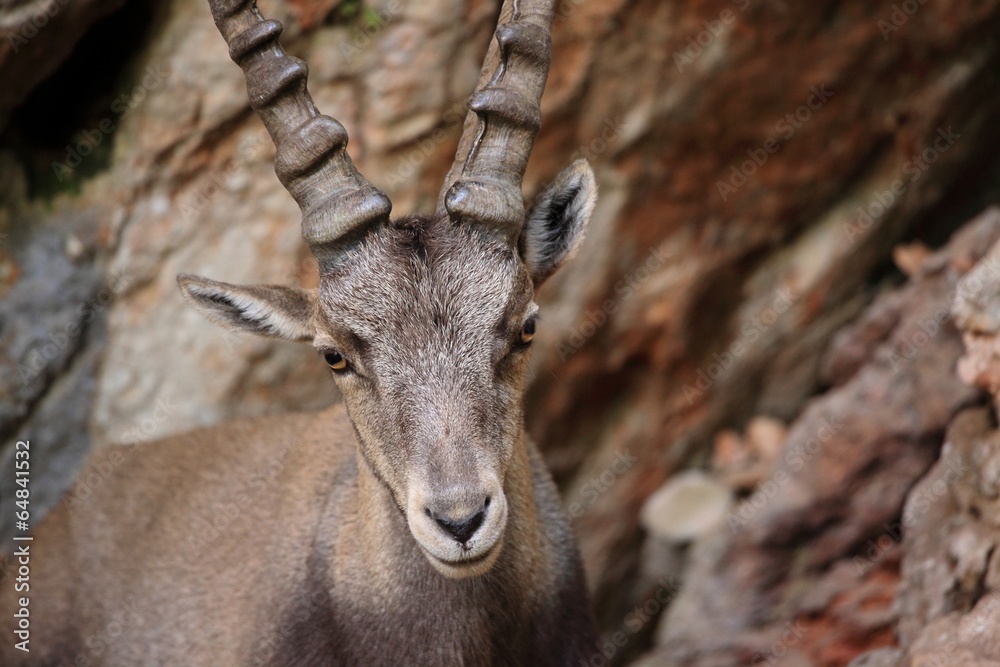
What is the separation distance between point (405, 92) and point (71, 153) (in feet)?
9.55

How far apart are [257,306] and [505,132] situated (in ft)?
5.94

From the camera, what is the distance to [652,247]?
34.7 ft

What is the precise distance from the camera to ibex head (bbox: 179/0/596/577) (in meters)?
5.75

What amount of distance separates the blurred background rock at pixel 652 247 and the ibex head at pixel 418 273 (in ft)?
9.56

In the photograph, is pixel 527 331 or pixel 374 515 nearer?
pixel 527 331

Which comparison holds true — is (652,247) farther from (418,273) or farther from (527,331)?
(418,273)

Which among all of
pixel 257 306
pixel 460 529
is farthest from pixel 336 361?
pixel 460 529

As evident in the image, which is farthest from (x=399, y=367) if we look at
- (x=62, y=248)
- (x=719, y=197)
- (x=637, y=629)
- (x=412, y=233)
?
(x=637, y=629)

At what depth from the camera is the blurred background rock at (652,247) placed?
8.84 metres

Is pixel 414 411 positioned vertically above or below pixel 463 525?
above

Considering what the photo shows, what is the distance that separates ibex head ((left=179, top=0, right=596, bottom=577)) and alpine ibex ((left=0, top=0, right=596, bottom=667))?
0.01 m

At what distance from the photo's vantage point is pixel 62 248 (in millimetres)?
9195

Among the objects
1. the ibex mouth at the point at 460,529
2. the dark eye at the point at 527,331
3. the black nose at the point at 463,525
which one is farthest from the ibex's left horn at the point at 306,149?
the black nose at the point at 463,525

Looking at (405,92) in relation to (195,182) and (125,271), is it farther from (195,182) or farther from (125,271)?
(125,271)
